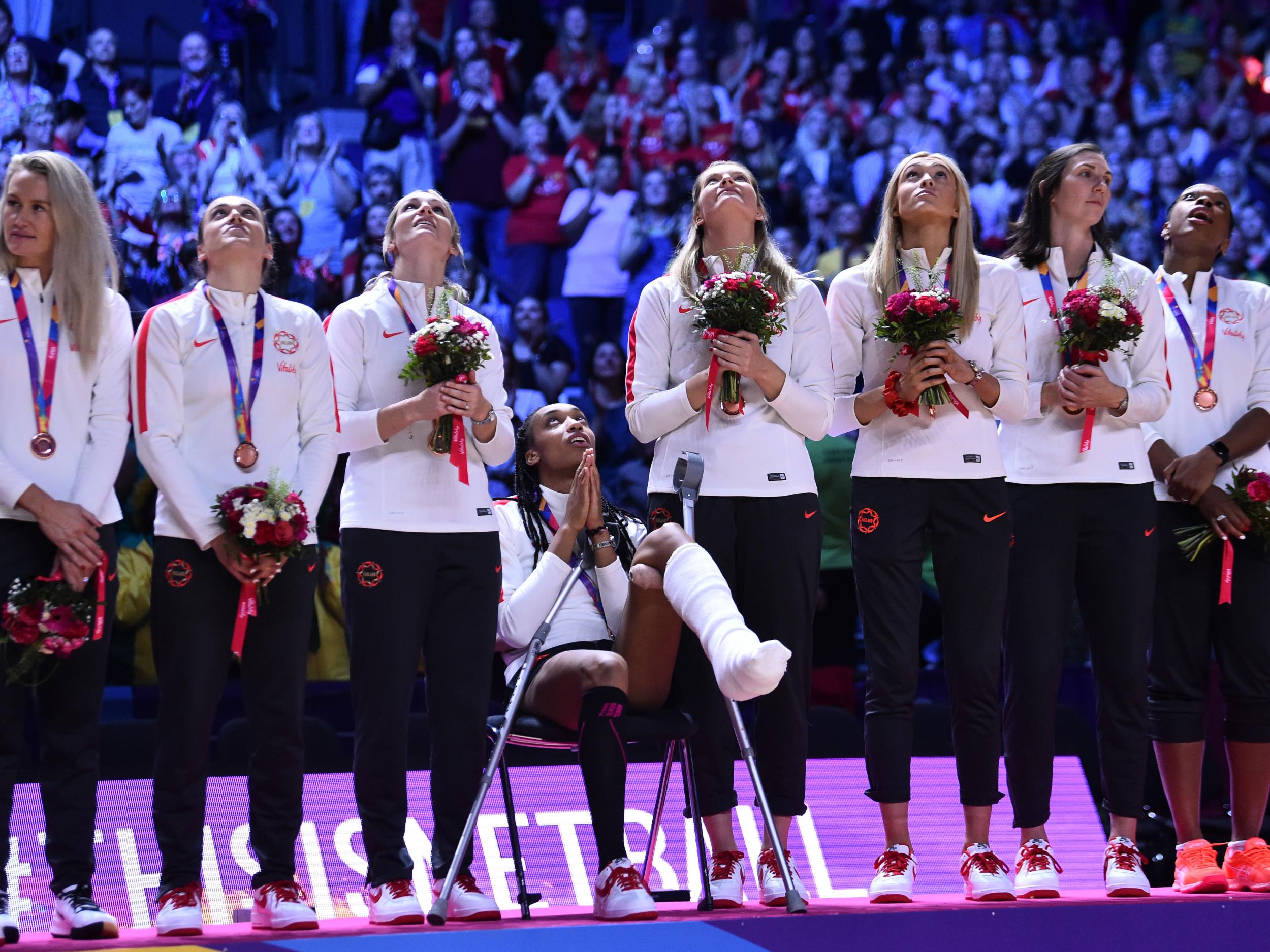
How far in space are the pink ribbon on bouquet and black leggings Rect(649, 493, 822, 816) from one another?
0.51 meters

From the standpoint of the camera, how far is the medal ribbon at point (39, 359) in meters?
3.49

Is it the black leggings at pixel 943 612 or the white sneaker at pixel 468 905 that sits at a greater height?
the black leggings at pixel 943 612

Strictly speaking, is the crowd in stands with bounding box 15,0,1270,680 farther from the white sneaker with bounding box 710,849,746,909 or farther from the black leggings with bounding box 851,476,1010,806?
the white sneaker with bounding box 710,849,746,909

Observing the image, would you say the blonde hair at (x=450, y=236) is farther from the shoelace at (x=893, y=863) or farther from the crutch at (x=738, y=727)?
the shoelace at (x=893, y=863)

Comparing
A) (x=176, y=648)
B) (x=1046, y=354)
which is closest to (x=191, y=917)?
(x=176, y=648)

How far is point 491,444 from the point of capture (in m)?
4.04

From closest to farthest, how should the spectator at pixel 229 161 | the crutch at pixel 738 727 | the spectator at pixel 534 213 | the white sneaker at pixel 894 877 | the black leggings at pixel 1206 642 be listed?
the crutch at pixel 738 727, the white sneaker at pixel 894 877, the black leggings at pixel 1206 642, the spectator at pixel 229 161, the spectator at pixel 534 213

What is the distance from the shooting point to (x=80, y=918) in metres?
3.27

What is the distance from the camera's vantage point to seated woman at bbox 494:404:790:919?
3.51m

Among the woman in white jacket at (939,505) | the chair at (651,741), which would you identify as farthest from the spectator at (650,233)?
the chair at (651,741)

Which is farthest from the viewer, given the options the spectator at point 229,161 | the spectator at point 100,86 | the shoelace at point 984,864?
the spectator at point 100,86

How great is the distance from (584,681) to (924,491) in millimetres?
1182

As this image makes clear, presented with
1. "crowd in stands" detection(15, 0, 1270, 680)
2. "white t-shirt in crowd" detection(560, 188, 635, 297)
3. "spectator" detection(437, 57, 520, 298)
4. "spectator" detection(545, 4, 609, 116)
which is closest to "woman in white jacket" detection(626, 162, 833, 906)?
"crowd in stands" detection(15, 0, 1270, 680)

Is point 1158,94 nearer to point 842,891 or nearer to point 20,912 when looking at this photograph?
point 842,891
